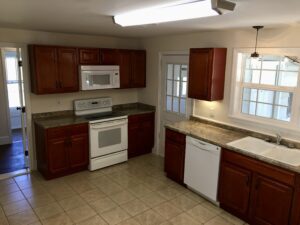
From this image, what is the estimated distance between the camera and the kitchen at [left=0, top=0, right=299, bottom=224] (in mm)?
3211

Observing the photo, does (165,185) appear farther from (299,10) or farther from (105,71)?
(299,10)

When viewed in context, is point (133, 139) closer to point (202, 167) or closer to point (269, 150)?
point (202, 167)

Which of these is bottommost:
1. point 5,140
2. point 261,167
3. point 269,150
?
point 5,140

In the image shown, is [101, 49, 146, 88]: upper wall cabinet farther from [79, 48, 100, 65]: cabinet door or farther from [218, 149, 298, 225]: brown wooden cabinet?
[218, 149, 298, 225]: brown wooden cabinet

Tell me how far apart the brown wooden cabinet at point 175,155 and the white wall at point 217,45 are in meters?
0.64

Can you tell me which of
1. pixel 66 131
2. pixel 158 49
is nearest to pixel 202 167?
pixel 66 131

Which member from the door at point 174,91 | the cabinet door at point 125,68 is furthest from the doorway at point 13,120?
the door at point 174,91

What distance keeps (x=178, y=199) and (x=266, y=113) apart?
1719mm

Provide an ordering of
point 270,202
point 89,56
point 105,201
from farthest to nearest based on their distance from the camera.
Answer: point 89,56 < point 105,201 < point 270,202

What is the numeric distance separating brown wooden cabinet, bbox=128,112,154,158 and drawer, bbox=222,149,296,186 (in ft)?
6.84

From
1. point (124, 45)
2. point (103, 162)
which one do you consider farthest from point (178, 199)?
point (124, 45)

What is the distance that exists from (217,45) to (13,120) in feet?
17.9

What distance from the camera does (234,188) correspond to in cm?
314

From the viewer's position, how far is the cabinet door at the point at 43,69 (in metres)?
3.87
